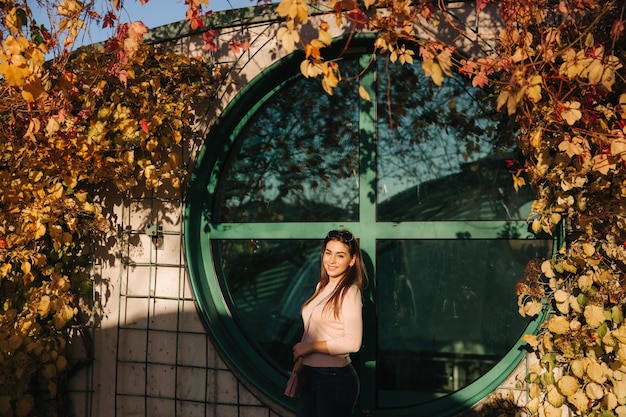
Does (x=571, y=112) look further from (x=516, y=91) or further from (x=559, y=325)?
(x=559, y=325)

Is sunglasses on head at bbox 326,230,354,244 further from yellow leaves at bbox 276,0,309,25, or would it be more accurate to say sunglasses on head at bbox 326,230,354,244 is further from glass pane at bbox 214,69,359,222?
yellow leaves at bbox 276,0,309,25

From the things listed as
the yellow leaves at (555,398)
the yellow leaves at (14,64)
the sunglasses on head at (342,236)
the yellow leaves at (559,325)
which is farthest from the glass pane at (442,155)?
the yellow leaves at (14,64)

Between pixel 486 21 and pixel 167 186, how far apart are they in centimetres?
204

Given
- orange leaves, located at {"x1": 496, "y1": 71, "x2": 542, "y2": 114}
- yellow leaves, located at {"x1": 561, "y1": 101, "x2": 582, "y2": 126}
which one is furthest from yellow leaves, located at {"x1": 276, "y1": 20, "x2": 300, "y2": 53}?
yellow leaves, located at {"x1": 561, "y1": 101, "x2": 582, "y2": 126}

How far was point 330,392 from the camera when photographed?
3133mm

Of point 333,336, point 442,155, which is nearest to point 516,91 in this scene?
point 442,155

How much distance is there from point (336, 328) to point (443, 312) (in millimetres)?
833

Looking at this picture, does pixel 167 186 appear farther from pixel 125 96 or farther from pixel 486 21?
pixel 486 21

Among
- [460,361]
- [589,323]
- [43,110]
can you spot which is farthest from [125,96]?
[589,323]

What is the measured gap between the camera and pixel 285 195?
401cm

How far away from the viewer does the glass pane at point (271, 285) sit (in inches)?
156

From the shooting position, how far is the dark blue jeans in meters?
3.12

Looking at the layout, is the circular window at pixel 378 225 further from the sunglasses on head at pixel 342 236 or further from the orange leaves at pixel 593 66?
the orange leaves at pixel 593 66

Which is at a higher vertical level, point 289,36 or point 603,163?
point 289,36
